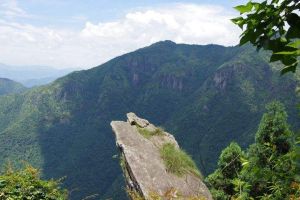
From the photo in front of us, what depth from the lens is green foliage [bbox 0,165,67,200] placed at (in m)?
11.5

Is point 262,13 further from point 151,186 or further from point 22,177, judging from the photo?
point 151,186

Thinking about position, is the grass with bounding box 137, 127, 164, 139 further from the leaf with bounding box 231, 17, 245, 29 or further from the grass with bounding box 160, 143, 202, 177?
the leaf with bounding box 231, 17, 245, 29

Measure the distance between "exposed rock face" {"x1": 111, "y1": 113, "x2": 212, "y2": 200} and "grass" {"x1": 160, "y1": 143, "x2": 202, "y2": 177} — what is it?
0.21 m

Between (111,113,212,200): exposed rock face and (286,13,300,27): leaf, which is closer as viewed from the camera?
(286,13,300,27): leaf

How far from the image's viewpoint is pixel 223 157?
32500 millimetres

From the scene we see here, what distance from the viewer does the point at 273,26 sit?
312 centimetres

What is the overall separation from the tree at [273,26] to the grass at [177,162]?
13.0 m

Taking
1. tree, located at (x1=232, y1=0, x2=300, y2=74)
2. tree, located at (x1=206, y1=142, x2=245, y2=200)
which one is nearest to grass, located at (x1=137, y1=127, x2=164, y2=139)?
tree, located at (x1=206, y1=142, x2=245, y2=200)

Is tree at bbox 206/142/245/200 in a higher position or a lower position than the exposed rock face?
lower

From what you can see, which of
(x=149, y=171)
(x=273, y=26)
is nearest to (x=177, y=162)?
(x=149, y=171)

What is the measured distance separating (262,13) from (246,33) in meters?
0.22

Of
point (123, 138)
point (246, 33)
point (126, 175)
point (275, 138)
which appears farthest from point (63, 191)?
point (275, 138)

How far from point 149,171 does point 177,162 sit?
140 cm

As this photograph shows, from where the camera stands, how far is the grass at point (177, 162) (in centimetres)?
1598
